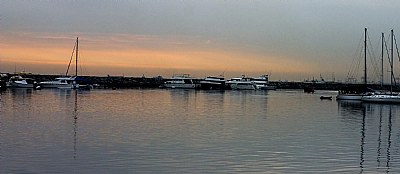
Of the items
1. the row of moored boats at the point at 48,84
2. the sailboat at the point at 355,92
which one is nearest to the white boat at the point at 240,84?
the row of moored boats at the point at 48,84

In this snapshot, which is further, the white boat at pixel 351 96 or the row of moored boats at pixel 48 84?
the row of moored boats at pixel 48 84

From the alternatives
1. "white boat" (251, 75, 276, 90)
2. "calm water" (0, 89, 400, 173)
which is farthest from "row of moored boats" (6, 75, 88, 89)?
"calm water" (0, 89, 400, 173)

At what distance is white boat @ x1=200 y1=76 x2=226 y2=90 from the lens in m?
127

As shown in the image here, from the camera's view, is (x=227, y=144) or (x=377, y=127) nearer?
(x=227, y=144)

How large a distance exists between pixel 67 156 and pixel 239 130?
1079cm

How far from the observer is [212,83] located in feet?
418

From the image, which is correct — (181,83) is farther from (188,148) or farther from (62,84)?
(188,148)

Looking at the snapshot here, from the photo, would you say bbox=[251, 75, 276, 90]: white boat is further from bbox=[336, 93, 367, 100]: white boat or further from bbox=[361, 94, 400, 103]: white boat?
bbox=[361, 94, 400, 103]: white boat

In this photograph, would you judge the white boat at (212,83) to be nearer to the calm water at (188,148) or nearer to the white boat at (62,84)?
the white boat at (62,84)

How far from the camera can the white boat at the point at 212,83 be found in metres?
127

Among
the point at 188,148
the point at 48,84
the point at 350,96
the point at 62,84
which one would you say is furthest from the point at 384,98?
the point at 48,84

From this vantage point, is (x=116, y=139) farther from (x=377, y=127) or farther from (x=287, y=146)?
(x=377, y=127)

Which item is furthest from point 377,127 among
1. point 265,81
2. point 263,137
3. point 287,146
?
point 265,81

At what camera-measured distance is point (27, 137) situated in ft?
65.7
